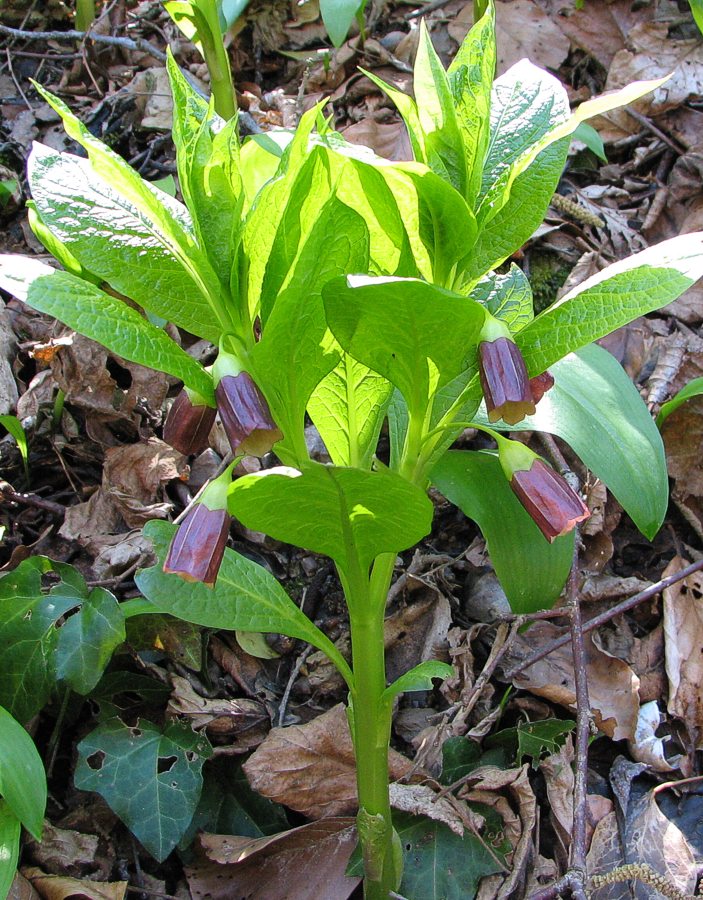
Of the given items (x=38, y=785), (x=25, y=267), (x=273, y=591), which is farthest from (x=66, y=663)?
(x=25, y=267)

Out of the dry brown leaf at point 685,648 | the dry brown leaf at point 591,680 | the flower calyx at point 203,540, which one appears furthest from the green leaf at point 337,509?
the dry brown leaf at point 685,648

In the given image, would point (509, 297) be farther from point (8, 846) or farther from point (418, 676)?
point (8, 846)

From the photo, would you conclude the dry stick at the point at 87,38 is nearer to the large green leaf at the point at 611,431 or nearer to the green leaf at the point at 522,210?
the large green leaf at the point at 611,431

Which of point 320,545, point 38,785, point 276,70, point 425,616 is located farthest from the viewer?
point 276,70

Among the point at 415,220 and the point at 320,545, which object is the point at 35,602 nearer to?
the point at 320,545

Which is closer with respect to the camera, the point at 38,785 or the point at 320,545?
the point at 320,545

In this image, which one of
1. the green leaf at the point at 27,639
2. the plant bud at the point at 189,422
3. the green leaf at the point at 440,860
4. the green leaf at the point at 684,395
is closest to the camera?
the plant bud at the point at 189,422

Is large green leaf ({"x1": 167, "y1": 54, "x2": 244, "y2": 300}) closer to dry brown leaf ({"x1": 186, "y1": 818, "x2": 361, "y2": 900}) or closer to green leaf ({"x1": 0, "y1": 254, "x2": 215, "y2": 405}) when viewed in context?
green leaf ({"x1": 0, "y1": 254, "x2": 215, "y2": 405})

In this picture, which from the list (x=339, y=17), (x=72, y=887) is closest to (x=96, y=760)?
(x=72, y=887)
